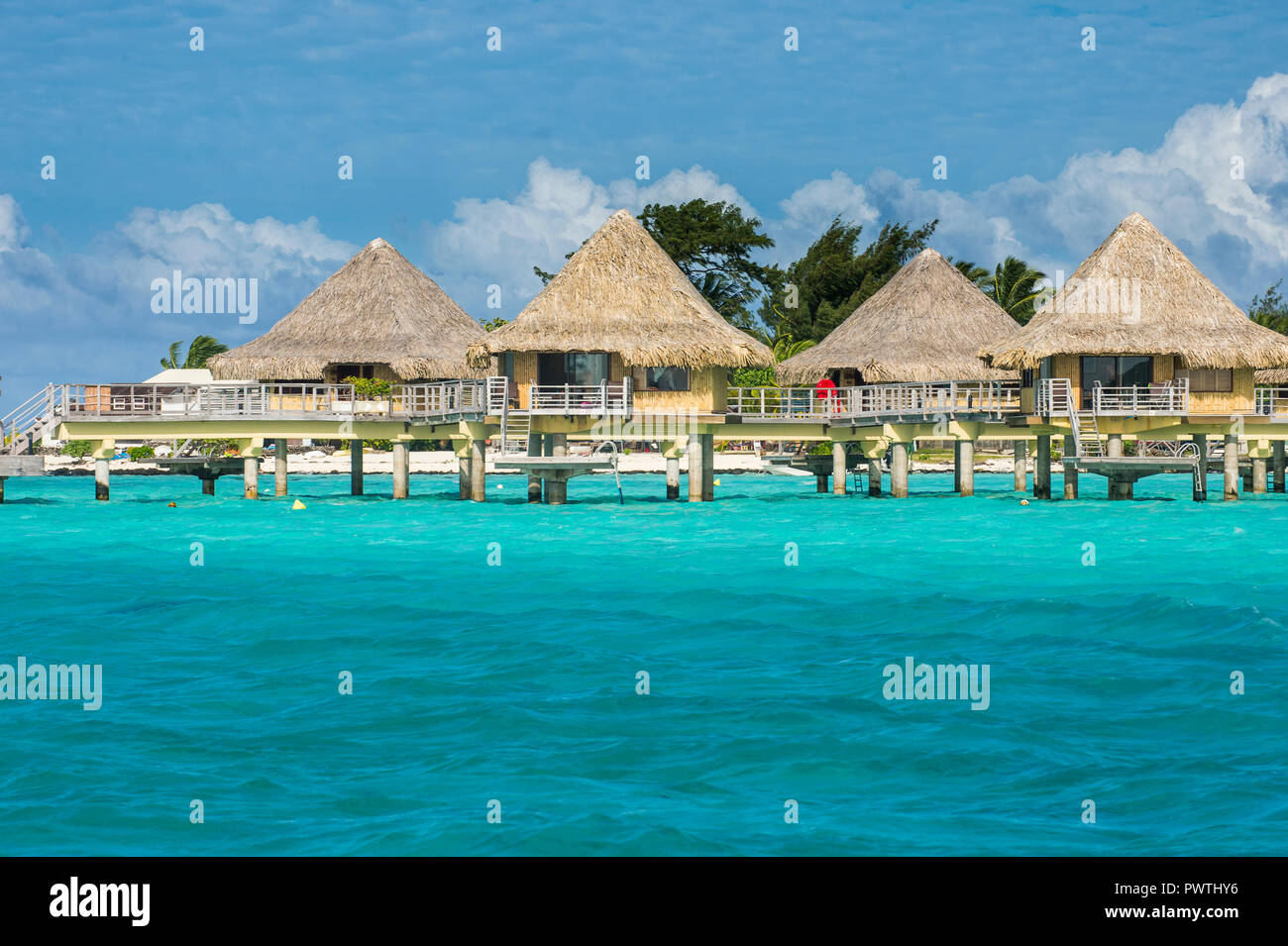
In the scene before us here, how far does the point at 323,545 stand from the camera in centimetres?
2411

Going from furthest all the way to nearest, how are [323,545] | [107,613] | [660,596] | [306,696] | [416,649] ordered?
[323,545], [660,596], [107,613], [416,649], [306,696]

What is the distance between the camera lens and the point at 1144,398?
32781 mm

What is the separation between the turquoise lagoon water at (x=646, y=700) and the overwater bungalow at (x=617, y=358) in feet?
26.4

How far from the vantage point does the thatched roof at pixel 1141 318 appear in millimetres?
32750

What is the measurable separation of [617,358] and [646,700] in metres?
21.4

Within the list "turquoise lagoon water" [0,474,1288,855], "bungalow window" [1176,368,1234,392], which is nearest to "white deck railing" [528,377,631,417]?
"turquoise lagoon water" [0,474,1288,855]

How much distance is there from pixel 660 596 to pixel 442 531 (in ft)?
32.2

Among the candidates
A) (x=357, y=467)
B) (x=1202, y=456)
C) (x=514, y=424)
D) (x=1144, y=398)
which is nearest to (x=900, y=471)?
(x=1144, y=398)

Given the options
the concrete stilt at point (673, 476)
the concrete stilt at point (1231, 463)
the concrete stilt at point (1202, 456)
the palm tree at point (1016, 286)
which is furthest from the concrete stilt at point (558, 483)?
the palm tree at point (1016, 286)

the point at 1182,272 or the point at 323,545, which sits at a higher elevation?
the point at 1182,272

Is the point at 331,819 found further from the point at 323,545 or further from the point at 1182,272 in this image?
the point at 1182,272
